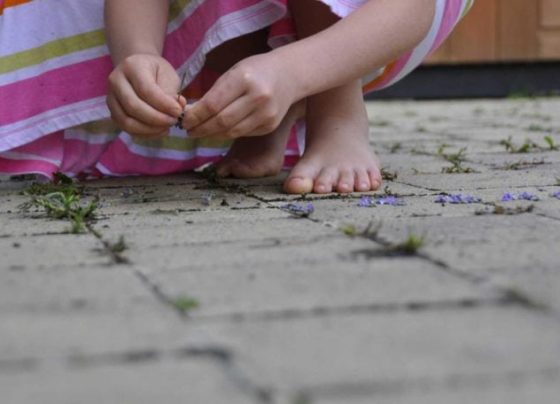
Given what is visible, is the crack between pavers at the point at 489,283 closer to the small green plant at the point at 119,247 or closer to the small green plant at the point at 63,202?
the small green plant at the point at 119,247

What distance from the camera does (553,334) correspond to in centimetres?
88

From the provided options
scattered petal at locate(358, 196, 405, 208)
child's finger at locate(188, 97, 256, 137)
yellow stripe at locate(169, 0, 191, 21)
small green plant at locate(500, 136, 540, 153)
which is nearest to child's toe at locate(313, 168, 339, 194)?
scattered petal at locate(358, 196, 405, 208)

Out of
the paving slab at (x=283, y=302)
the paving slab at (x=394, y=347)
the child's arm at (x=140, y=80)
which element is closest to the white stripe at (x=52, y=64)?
the child's arm at (x=140, y=80)

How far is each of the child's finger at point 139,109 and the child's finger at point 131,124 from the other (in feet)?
0.04

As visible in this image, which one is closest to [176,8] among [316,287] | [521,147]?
[521,147]

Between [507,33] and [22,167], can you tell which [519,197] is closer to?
[22,167]

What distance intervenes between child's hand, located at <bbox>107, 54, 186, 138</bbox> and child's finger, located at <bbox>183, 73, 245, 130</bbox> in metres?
0.03

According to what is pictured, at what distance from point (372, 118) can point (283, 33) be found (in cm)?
214

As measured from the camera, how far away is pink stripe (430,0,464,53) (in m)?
1.98

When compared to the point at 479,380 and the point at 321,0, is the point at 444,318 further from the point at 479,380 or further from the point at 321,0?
the point at 321,0

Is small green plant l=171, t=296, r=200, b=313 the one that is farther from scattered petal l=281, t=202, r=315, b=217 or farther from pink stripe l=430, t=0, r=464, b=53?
pink stripe l=430, t=0, r=464, b=53

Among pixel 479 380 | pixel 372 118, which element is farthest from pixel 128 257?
pixel 372 118

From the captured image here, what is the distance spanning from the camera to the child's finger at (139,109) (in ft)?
5.36

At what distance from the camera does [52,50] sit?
210cm
